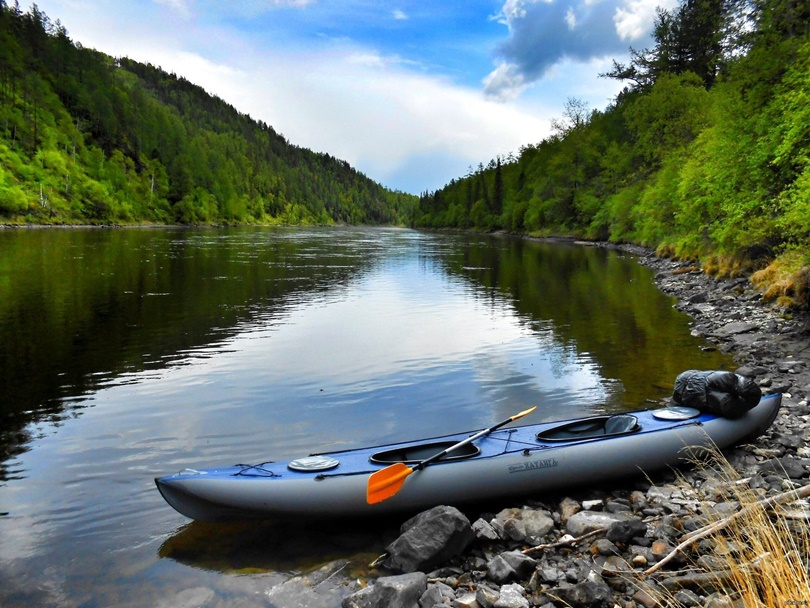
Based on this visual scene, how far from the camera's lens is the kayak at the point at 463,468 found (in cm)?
580

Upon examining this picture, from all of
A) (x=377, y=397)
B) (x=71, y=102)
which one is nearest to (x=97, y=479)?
(x=377, y=397)

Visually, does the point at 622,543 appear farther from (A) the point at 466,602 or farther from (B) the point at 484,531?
(A) the point at 466,602

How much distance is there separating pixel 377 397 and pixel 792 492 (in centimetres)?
696

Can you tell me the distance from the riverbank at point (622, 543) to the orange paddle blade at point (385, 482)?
77cm

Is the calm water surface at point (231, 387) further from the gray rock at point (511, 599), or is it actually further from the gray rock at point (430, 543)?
the gray rock at point (511, 599)

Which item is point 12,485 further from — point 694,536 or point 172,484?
point 694,536

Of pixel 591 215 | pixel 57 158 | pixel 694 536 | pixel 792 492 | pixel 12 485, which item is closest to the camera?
pixel 694 536

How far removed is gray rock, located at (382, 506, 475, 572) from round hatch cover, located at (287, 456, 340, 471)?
3.74 feet

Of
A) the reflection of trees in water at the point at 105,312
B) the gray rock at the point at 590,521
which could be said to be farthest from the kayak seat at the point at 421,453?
the reflection of trees in water at the point at 105,312

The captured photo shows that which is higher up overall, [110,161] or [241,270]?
[110,161]

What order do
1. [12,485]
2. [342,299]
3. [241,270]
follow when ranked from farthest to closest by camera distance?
[241,270] < [342,299] < [12,485]

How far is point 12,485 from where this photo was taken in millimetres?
→ 6934

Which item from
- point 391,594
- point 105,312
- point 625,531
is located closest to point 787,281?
point 625,531

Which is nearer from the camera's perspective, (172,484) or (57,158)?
(172,484)
